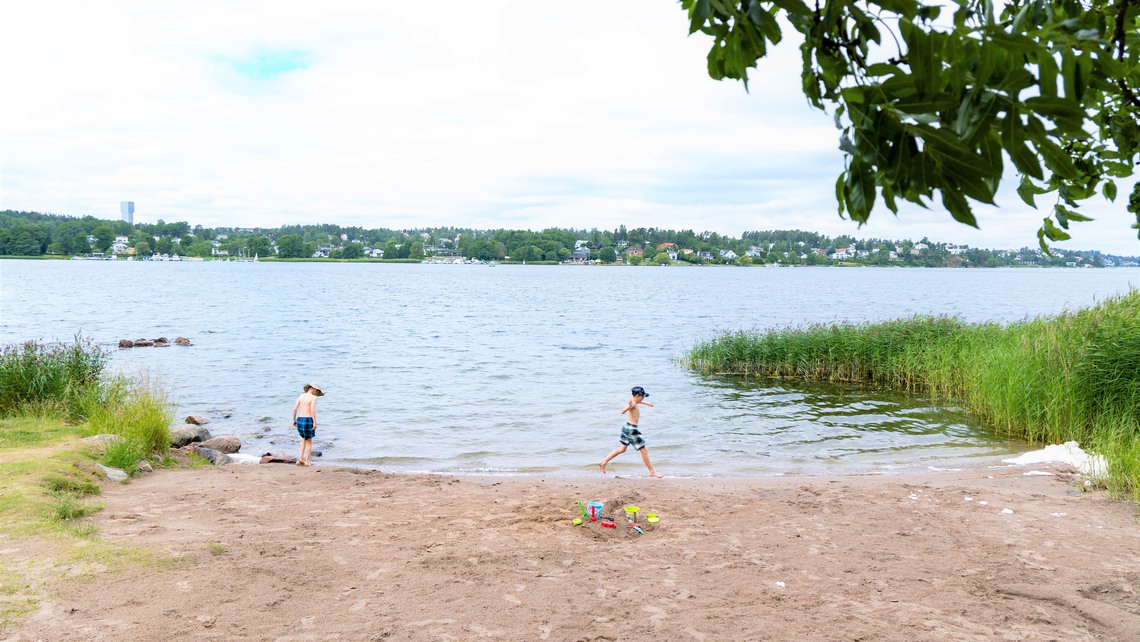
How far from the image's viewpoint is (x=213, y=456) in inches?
533

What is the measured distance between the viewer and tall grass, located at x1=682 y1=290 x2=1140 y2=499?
13.4 metres

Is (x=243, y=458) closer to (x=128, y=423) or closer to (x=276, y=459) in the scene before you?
(x=276, y=459)

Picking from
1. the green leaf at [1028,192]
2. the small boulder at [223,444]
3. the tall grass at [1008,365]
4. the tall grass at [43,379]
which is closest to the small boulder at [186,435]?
the small boulder at [223,444]

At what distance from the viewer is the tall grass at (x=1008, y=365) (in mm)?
13407

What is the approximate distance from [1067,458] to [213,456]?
1506cm

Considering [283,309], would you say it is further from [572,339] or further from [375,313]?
[572,339]

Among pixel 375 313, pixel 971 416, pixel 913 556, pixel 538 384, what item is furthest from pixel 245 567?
pixel 375 313

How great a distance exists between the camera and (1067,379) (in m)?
14.3

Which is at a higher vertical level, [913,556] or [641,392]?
[641,392]

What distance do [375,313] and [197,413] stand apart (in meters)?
41.6

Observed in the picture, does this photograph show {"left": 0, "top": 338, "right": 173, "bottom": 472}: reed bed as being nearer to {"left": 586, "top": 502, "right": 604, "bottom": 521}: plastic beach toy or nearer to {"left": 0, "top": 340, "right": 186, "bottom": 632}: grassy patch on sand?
{"left": 0, "top": 340, "right": 186, "bottom": 632}: grassy patch on sand

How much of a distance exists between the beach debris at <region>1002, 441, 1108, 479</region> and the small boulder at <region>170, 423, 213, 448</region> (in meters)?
15.7

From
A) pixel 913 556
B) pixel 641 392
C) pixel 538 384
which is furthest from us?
pixel 538 384

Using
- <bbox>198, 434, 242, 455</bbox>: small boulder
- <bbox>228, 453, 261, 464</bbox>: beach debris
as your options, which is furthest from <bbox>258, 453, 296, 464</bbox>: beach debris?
<bbox>198, 434, 242, 455</bbox>: small boulder
